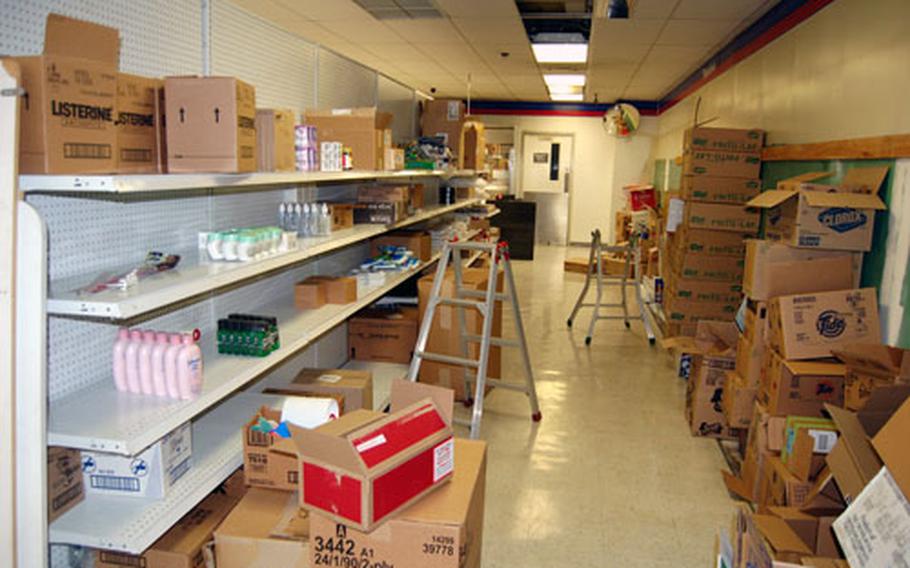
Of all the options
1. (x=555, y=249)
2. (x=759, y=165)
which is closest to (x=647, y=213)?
(x=555, y=249)

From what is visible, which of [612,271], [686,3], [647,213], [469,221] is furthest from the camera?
[647,213]

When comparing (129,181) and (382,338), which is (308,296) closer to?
(382,338)

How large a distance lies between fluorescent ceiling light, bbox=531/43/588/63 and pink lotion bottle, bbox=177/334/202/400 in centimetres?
569

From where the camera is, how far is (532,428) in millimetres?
4027

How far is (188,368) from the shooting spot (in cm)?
196

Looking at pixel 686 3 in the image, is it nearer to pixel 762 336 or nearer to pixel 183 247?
pixel 762 336

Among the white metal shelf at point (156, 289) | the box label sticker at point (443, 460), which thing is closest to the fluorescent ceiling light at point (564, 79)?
the white metal shelf at point (156, 289)

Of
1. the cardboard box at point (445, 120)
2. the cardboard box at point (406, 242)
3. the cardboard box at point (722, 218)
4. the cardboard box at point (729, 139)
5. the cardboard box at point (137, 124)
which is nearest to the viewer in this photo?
the cardboard box at point (137, 124)

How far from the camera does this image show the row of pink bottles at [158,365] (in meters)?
1.96

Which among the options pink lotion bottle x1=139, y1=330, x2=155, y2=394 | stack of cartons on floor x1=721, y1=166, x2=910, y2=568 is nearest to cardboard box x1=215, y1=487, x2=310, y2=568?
pink lotion bottle x1=139, y1=330, x2=155, y2=394

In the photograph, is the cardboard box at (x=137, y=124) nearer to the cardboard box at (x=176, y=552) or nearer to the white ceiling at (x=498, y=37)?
the cardboard box at (x=176, y=552)

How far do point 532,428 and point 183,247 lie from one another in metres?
2.41

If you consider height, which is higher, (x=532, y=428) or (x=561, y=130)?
(x=561, y=130)

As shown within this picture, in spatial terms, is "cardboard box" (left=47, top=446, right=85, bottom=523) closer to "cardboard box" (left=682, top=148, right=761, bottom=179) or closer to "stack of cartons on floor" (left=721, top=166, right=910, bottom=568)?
"stack of cartons on floor" (left=721, top=166, right=910, bottom=568)
